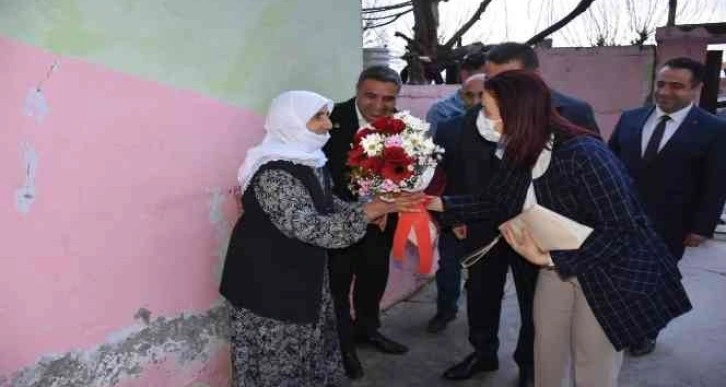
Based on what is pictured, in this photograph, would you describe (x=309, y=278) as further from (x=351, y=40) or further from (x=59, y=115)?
(x=351, y=40)

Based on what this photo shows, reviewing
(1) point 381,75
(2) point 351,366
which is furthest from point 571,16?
(2) point 351,366

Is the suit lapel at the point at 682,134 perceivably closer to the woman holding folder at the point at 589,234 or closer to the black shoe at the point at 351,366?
the woman holding folder at the point at 589,234

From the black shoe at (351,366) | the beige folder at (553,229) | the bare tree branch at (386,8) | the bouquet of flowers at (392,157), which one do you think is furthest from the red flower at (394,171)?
the bare tree branch at (386,8)

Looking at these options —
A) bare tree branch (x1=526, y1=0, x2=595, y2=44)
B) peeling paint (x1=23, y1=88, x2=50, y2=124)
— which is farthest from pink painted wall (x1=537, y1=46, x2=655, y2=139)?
peeling paint (x1=23, y1=88, x2=50, y2=124)

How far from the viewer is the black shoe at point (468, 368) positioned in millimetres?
3648

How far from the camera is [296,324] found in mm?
2602

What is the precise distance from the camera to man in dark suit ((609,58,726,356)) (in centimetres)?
366

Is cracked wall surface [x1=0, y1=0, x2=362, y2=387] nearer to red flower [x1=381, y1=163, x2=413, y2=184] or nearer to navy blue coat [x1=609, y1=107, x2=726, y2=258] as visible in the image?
red flower [x1=381, y1=163, x2=413, y2=184]

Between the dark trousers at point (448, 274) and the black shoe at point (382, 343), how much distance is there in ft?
1.93

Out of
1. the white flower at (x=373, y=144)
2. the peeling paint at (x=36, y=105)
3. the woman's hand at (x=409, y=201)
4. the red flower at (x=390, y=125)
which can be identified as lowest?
the woman's hand at (x=409, y=201)

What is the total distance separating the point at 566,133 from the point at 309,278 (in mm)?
1199

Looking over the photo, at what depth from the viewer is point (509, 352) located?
404 centimetres

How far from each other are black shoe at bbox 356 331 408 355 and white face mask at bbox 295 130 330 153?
1.86 meters

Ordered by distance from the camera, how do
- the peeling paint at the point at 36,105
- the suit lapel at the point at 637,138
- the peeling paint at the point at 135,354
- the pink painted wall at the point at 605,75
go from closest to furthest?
1. the peeling paint at the point at 36,105
2. the peeling paint at the point at 135,354
3. the suit lapel at the point at 637,138
4. the pink painted wall at the point at 605,75
